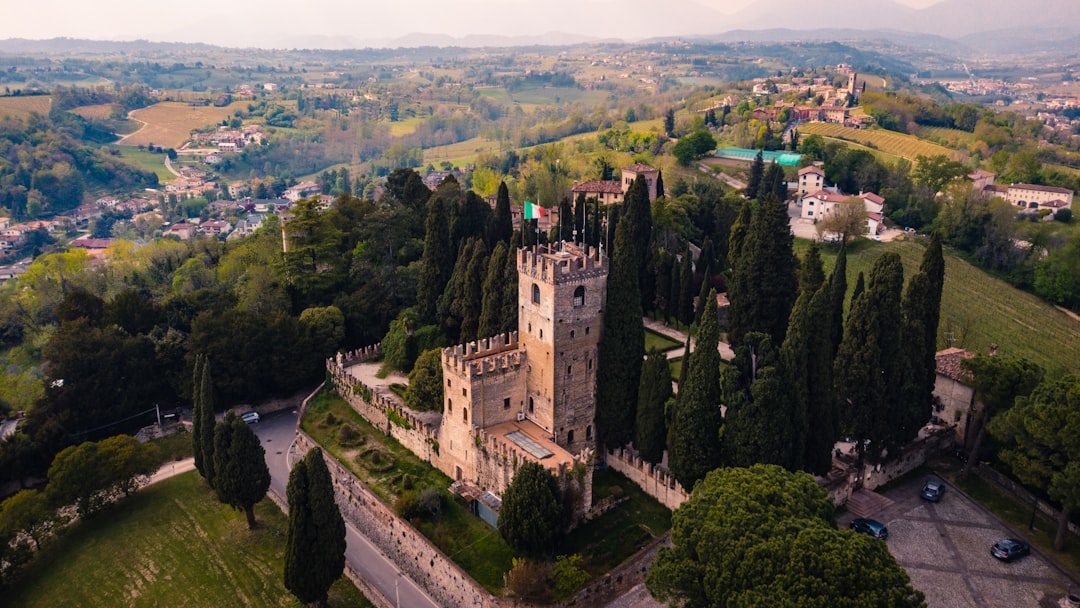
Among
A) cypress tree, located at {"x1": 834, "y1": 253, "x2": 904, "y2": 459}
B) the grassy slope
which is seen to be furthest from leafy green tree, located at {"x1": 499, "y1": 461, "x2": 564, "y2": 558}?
the grassy slope

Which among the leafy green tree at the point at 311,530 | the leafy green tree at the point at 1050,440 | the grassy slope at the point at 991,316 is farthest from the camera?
the grassy slope at the point at 991,316

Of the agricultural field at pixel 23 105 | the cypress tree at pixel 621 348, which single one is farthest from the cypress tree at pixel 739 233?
the agricultural field at pixel 23 105

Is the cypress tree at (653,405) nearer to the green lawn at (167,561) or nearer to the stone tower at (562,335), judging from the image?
the stone tower at (562,335)

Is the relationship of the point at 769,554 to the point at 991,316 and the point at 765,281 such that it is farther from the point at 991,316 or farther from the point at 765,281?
the point at 991,316

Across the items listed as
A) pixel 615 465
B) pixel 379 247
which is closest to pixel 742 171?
pixel 379 247

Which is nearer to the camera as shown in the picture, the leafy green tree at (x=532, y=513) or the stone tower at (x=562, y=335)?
the leafy green tree at (x=532, y=513)

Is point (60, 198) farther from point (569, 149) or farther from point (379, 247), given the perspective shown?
point (379, 247)
